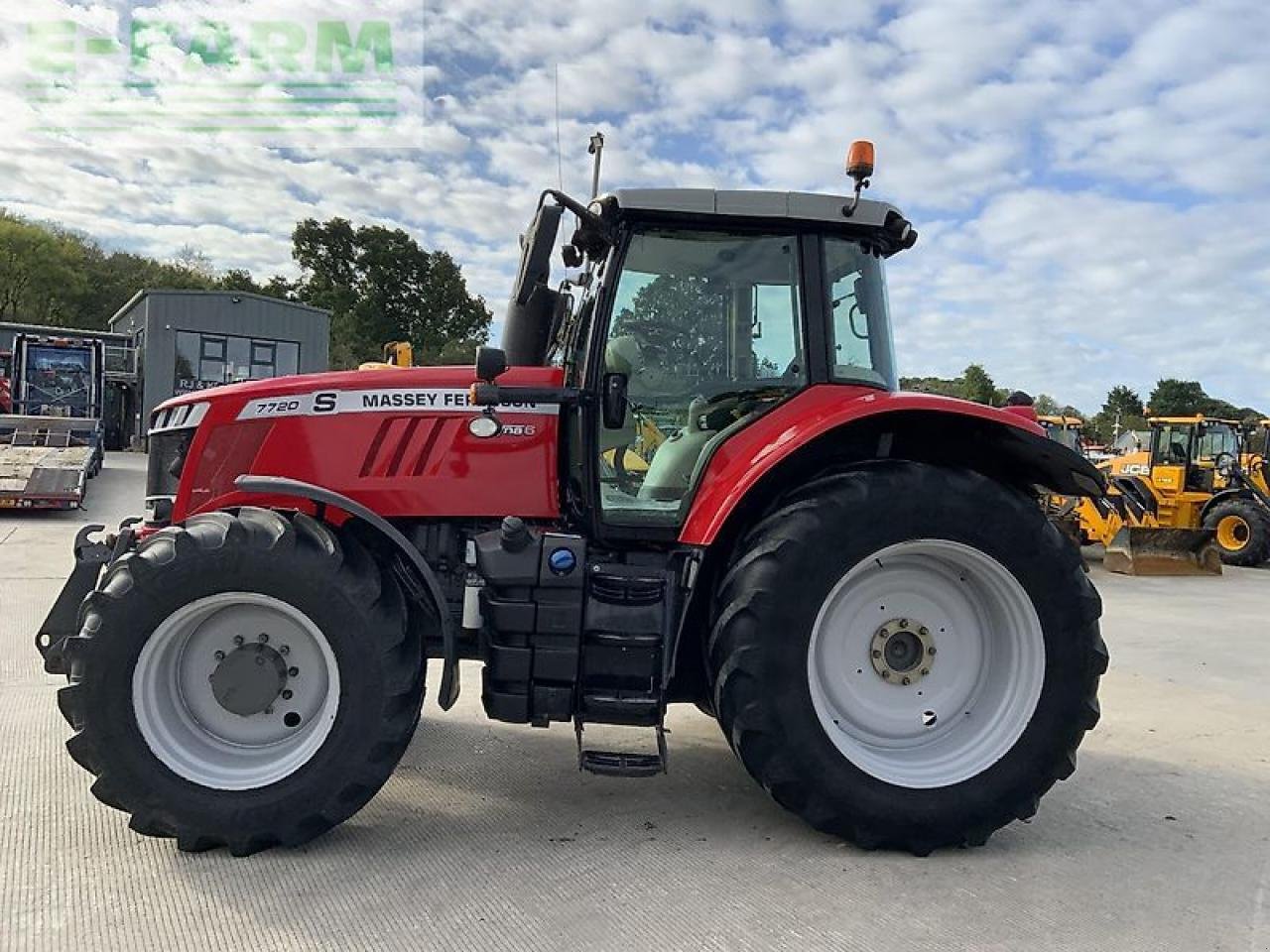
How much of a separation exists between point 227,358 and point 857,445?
1194 inches

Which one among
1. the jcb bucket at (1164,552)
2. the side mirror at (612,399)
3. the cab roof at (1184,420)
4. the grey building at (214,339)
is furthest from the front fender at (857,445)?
the grey building at (214,339)

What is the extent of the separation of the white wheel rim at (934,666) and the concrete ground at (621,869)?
1.16 ft

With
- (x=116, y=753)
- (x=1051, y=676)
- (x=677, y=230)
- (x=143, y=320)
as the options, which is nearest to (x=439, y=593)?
(x=116, y=753)

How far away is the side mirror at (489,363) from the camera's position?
3240mm

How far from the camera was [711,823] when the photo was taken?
340 cm

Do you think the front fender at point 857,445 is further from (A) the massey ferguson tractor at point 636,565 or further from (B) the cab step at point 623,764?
(B) the cab step at point 623,764

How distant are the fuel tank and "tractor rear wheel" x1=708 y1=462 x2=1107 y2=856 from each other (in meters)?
0.90

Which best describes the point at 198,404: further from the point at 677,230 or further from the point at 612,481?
the point at 677,230

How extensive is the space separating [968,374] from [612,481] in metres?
51.9

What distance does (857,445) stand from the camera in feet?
11.4

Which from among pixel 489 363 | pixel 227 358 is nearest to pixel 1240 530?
pixel 489 363

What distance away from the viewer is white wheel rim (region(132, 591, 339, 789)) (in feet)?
10.1

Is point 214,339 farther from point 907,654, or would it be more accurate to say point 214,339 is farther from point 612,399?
point 907,654

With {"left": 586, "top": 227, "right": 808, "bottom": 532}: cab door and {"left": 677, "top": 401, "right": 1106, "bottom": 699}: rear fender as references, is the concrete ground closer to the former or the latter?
{"left": 677, "top": 401, "right": 1106, "bottom": 699}: rear fender
